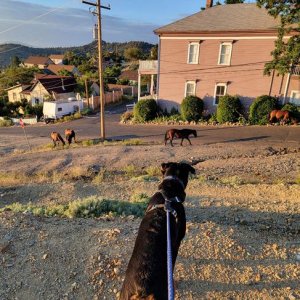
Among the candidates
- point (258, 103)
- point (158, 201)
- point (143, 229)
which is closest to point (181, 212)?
point (158, 201)

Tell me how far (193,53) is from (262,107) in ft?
26.1

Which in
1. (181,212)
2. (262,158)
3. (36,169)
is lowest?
(36,169)

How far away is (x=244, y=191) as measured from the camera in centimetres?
920

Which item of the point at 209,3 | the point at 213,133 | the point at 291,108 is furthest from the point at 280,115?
the point at 209,3

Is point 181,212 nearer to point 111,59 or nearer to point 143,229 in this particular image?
point 143,229

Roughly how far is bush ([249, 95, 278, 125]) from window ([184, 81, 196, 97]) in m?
5.94

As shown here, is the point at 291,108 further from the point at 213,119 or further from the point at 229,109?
the point at 213,119

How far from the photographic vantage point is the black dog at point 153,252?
3.17m

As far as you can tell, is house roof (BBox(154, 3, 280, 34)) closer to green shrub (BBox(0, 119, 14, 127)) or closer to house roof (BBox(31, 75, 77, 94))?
green shrub (BBox(0, 119, 14, 127))

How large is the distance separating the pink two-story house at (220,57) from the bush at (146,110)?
158cm

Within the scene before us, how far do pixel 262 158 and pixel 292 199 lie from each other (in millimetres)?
7065

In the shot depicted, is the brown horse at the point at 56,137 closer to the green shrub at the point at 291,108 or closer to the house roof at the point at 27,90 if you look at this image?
the green shrub at the point at 291,108

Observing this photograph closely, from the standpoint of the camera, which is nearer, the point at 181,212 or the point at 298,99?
the point at 181,212

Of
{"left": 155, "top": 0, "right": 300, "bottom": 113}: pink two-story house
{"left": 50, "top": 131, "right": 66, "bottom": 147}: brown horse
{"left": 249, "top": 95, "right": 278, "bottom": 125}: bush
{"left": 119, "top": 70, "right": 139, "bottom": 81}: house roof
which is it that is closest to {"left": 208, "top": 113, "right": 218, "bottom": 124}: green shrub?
{"left": 155, "top": 0, "right": 300, "bottom": 113}: pink two-story house
